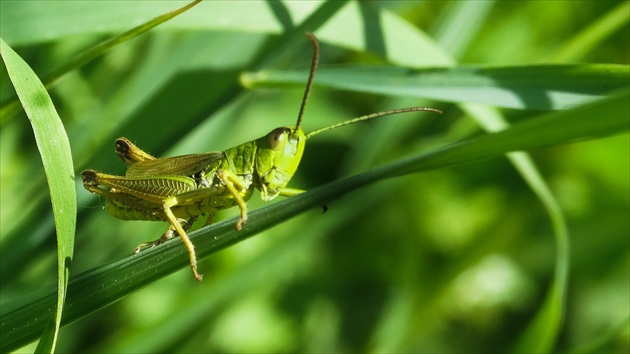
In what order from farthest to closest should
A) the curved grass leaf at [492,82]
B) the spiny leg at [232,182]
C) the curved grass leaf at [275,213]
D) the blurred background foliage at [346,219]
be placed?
the blurred background foliage at [346,219] → the spiny leg at [232,182] → the curved grass leaf at [492,82] → the curved grass leaf at [275,213]

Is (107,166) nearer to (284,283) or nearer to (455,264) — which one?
(284,283)

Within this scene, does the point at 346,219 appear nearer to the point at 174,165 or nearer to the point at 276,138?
the point at 276,138

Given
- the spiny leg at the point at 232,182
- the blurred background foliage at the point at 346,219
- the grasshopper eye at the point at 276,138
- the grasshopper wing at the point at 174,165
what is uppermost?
the blurred background foliage at the point at 346,219

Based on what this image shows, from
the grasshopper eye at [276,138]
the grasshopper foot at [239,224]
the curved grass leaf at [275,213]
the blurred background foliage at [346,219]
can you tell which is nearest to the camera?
the curved grass leaf at [275,213]

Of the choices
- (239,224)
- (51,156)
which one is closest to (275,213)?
(239,224)

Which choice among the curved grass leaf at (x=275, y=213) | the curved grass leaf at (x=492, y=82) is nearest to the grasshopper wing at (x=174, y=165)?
the curved grass leaf at (x=492, y=82)

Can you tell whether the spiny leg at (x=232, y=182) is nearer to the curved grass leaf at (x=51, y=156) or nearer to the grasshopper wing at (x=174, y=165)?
the grasshopper wing at (x=174, y=165)

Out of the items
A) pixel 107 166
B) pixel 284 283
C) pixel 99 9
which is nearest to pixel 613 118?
pixel 99 9

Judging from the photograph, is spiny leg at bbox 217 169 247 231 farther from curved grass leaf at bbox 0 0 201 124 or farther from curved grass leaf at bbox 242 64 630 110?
curved grass leaf at bbox 0 0 201 124
